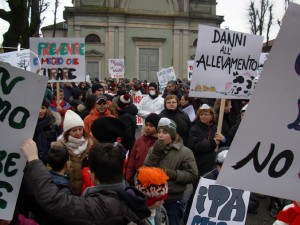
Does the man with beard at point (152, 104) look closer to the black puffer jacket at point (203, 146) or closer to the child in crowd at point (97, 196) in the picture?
the black puffer jacket at point (203, 146)

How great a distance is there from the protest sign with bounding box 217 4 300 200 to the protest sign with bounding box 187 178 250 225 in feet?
6.22

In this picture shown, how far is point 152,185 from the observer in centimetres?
342

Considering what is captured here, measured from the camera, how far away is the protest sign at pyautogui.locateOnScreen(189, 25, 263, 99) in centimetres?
544

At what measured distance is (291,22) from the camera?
2033mm

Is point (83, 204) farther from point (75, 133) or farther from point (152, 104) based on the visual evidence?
point (152, 104)

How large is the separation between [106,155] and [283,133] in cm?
107

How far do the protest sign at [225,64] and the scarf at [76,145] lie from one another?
1735 millimetres

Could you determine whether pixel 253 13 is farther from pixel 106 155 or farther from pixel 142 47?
pixel 106 155

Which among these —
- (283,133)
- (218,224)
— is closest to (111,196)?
(283,133)

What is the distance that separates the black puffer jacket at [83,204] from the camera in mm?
2395

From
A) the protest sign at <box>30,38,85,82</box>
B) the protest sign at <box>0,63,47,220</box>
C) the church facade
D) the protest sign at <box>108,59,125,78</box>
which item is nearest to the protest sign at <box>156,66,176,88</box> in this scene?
the protest sign at <box>108,59,125,78</box>

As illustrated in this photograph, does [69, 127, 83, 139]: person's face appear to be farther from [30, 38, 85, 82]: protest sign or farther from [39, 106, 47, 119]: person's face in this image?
[30, 38, 85, 82]: protest sign

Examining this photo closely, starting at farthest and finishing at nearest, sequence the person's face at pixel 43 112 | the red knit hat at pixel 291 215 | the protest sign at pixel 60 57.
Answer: the protest sign at pixel 60 57
the person's face at pixel 43 112
the red knit hat at pixel 291 215

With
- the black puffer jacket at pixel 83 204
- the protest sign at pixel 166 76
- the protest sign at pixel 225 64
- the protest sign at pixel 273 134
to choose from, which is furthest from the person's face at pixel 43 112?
the protest sign at pixel 166 76
